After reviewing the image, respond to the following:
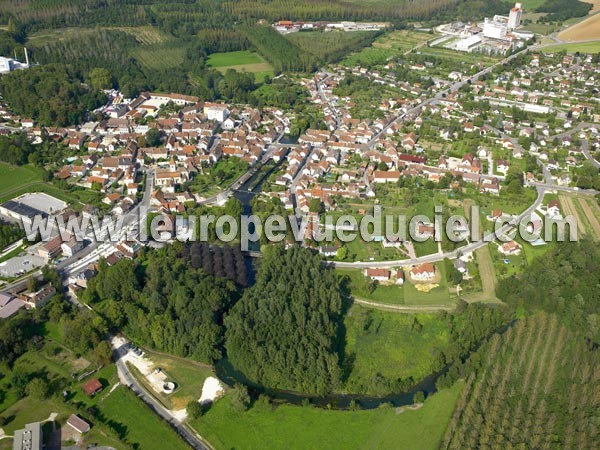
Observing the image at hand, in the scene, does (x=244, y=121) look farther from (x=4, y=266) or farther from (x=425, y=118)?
(x=4, y=266)

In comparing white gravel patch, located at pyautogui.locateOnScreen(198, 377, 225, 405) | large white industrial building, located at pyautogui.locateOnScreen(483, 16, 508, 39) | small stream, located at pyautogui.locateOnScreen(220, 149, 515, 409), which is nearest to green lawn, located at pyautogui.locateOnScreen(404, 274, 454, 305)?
small stream, located at pyautogui.locateOnScreen(220, 149, 515, 409)

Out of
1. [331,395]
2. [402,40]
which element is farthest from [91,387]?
[402,40]

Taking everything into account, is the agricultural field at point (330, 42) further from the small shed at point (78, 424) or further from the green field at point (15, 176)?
the small shed at point (78, 424)

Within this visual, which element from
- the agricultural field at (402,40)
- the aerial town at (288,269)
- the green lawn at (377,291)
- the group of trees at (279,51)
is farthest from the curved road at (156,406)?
the agricultural field at (402,40)

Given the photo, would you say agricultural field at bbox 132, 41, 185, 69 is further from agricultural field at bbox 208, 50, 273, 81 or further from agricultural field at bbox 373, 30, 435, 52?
agricultural field at bbox 373, 30, 435, 52

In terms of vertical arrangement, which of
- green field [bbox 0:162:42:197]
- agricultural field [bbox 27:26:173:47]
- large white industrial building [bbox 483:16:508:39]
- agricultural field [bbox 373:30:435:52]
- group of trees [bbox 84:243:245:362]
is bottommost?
group of trees [bbox 84:243:245:362]
